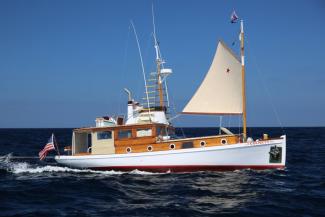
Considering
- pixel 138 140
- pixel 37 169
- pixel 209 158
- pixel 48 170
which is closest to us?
pixel 209 158

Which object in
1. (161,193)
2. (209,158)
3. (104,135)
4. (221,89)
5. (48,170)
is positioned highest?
(221,89)

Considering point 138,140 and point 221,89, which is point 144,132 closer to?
point 138,140

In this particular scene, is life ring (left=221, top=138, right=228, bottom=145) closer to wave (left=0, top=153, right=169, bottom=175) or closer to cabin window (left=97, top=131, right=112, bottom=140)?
wave (left=0, top=153, right=169, bottom=175)

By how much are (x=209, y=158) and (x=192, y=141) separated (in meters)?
1.43

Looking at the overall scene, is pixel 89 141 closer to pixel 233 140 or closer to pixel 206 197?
pixel 233 140

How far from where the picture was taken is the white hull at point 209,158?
24230mm

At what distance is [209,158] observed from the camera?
24578mm

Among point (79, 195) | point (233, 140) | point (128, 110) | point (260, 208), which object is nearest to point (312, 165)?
point (233, 140)

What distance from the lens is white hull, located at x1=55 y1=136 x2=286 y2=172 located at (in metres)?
24.2

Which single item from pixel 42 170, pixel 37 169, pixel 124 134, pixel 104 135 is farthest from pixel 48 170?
pixel 124 134

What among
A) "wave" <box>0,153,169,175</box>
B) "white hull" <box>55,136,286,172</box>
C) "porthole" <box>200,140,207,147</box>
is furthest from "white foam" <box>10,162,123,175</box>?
"porthole" <box>200,140,207,147</box>

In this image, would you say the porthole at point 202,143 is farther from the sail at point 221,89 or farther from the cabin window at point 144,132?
the cabin window at point 144,132

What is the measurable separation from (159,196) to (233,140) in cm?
765

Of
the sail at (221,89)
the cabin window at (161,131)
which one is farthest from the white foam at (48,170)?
the sail at (221,89)
